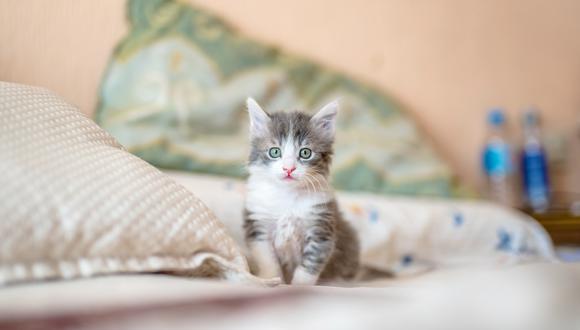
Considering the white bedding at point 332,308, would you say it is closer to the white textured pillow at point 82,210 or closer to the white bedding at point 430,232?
the white textured pillow at point 82,210

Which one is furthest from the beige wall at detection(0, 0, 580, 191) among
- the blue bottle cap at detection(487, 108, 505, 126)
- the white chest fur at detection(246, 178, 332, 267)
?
the white chest fur at detection(246, 178, 332, 267)

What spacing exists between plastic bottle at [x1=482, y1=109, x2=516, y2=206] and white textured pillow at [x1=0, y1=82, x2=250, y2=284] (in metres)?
1.77

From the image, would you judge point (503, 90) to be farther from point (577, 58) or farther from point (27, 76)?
point (27, 76)

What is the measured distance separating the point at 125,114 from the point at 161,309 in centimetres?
109

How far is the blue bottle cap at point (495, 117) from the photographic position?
216cm

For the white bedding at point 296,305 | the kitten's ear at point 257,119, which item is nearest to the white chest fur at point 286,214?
the kitten's ear at point 257,119

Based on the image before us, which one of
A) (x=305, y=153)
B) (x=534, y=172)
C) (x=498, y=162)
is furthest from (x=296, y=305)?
(x=534, y=172)

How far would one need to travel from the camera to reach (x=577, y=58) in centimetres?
237

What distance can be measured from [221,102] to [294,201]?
707mm

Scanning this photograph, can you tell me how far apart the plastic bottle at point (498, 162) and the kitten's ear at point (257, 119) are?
151 cm

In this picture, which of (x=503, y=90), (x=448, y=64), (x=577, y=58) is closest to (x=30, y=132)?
(x=448, y=64)

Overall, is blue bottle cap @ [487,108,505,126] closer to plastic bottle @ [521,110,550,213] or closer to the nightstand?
plastic bottle @ [521,110,550,213]

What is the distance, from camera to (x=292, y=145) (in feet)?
3.18

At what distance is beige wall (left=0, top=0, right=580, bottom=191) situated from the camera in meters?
1.84
